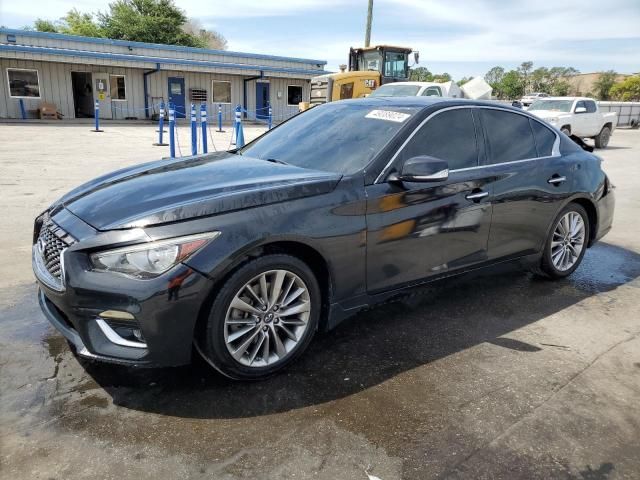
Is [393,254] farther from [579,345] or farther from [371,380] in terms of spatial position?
[579,345]

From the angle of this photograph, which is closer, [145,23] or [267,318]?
[267,318]

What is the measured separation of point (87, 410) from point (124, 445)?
39 cm

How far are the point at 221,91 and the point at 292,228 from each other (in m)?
30.4

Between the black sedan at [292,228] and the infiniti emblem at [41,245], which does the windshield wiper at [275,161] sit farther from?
the infiniti emblem at [41,245]

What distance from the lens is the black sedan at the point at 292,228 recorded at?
260 cm

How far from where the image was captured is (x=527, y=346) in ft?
11.6

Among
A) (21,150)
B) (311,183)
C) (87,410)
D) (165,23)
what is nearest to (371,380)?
(311,183)

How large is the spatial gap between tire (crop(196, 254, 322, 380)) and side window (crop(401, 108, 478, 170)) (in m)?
1.16

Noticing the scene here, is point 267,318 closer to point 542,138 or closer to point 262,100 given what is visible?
point 542,138

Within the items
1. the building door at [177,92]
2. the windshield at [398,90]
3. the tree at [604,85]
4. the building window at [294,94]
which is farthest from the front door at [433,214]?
the tree at [604,85]

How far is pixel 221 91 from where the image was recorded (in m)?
31.4

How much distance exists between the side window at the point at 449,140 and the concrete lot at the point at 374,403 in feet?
3.02

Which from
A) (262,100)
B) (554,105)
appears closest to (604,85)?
(262,100)

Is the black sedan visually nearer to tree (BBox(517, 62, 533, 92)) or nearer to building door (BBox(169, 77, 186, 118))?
building door (BBox(169, 77, 186, 118))
